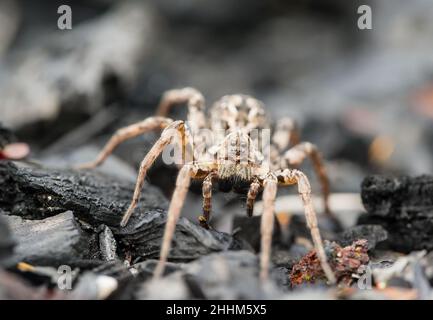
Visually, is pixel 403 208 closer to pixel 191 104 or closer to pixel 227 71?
pixel 191 104

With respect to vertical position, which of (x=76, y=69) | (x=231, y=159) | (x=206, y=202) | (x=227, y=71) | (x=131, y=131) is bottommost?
(x=206, y=202)

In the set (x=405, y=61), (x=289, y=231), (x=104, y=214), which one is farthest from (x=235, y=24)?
(x=104, y=214)

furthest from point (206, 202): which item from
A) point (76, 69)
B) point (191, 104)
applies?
point (76, 69)

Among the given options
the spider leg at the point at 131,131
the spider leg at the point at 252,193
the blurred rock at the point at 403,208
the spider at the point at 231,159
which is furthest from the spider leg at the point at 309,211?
the spider leg at the point at 131,131

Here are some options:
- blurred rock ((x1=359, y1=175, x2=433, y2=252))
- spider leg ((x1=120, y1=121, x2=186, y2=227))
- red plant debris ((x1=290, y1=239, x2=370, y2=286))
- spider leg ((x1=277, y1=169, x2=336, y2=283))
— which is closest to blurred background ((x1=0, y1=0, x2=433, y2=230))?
spider leg ((x1=120, y1=121, x2=186, y2=227))

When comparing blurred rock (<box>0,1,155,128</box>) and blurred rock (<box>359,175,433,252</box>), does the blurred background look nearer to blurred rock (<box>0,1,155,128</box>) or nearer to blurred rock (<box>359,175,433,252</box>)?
blurred rock (<box>0,1,155,128</box>)
